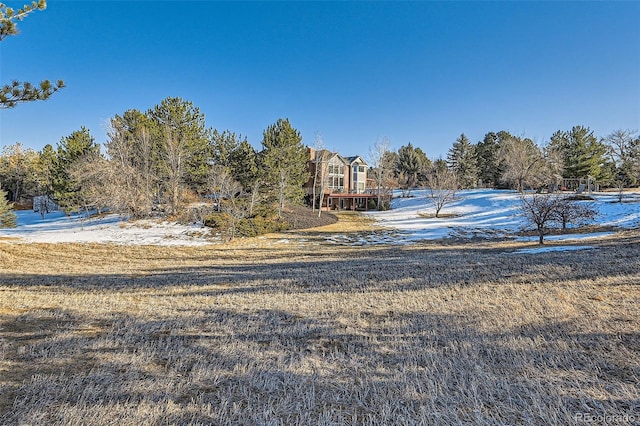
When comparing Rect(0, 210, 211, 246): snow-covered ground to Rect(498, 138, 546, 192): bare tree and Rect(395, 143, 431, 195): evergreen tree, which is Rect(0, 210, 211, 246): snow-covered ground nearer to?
Rect(498, 138, 546, 192): bare tree

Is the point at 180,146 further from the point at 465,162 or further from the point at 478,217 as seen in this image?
the point at 465,162

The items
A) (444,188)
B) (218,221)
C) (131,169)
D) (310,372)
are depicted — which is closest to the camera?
(310,372)

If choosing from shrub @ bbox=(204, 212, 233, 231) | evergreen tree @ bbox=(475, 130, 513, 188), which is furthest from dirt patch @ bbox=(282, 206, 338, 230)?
evergreen tree @ bbox=(475, 130, 513, 188)

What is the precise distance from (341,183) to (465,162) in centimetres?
1991

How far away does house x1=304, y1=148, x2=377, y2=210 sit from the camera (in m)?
43.1

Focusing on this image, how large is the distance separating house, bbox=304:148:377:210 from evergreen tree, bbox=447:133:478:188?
14548 mm

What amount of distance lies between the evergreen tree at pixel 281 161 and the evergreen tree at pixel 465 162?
3024cm

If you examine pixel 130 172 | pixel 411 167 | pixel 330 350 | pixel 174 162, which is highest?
pixel 411 167

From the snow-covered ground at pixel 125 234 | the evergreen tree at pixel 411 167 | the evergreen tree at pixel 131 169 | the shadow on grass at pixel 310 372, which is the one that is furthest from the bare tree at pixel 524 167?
the shadow on grass at pixel 310 372

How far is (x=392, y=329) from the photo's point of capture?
193 inches

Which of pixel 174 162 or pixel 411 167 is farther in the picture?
pixel 411 167

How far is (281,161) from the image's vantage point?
3036 centimetres

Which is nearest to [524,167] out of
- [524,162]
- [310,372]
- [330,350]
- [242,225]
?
[524,162]

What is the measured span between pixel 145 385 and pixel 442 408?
8.97 ft
